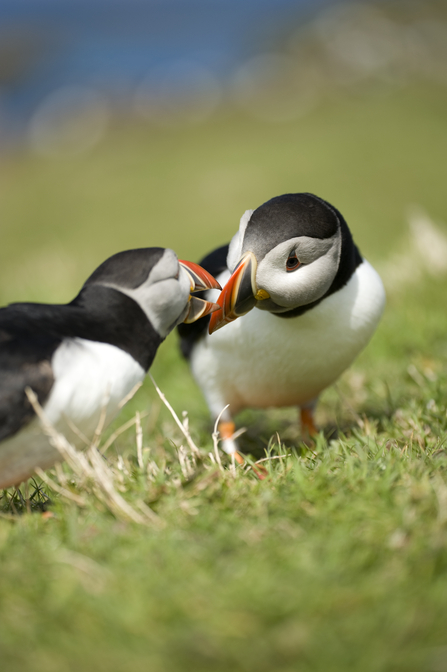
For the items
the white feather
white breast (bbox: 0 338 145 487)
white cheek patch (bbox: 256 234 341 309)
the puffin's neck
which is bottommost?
the white feather

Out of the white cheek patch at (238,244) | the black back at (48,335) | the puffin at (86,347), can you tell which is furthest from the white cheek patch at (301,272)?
the black back at (48,335)

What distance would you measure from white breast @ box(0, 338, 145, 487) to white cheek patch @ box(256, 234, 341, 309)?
0.73 m

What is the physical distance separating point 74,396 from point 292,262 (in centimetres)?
114

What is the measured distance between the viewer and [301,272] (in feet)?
9.39

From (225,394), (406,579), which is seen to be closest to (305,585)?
(406,579)

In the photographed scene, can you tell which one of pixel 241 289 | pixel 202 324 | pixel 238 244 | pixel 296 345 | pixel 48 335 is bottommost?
pixel 296 345

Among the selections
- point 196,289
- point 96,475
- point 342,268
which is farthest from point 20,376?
point 342,268

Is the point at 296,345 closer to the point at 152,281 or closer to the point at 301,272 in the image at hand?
the point at 301,272

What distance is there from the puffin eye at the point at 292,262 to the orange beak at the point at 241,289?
0.53 ft

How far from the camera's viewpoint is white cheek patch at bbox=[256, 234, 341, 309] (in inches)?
109

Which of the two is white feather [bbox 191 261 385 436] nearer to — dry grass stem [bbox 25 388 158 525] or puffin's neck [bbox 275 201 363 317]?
puffin's neck [bbox 275 201 363 317]

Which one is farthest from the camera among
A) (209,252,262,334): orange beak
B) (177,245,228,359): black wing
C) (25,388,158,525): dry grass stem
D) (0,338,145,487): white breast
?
(177,245,228,359): black wing

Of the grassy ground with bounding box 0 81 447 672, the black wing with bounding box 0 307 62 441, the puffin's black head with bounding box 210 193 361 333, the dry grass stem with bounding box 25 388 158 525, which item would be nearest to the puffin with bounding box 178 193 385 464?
the puffin's black head with bounding box 210 193 361 333

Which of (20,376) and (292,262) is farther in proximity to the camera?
(292,262)
